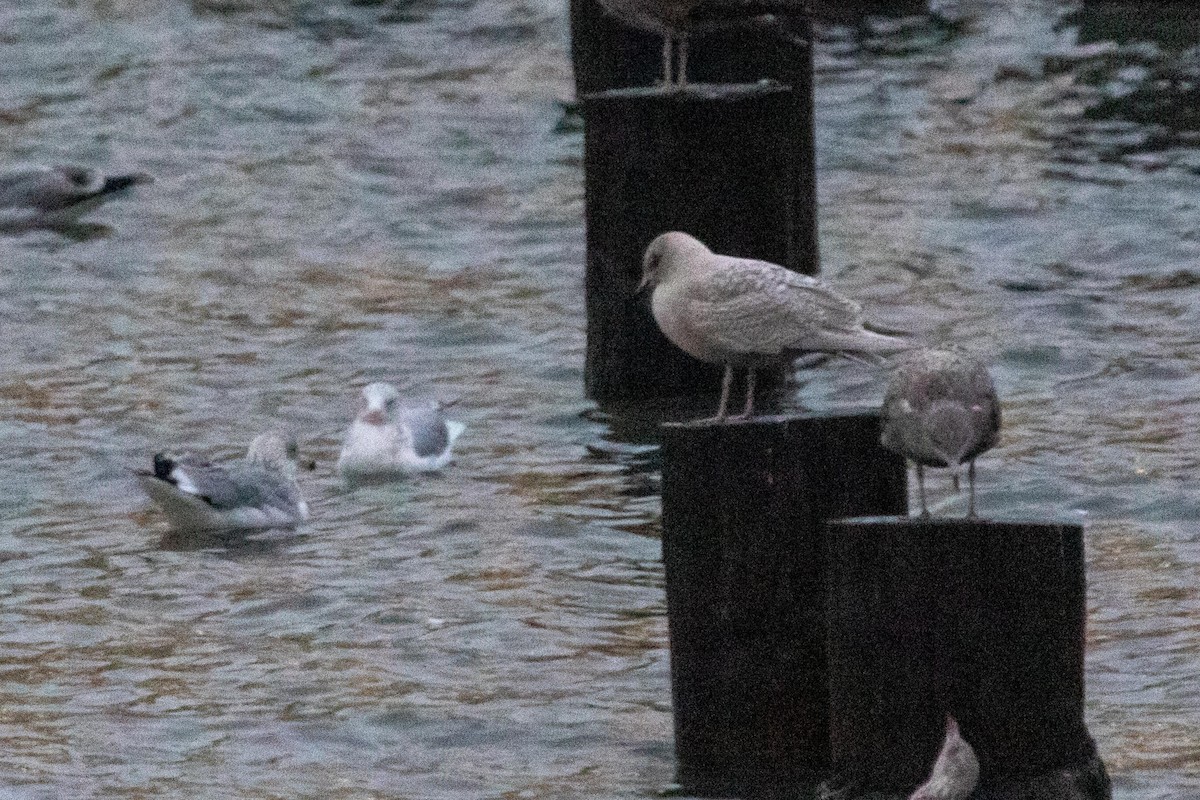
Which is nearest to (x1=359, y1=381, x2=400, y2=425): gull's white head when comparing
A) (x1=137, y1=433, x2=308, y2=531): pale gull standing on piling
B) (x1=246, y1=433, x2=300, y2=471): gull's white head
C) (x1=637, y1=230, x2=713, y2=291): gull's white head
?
(x1=246, y1=433, x2=300, y2=471): gull's white head

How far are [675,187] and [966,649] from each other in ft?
18.7

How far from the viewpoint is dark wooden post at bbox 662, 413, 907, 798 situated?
7.92 m

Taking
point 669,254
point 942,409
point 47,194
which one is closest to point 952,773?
point 942,409

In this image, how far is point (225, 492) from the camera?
1218 centimetres

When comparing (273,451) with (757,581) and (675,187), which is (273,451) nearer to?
(675,187)

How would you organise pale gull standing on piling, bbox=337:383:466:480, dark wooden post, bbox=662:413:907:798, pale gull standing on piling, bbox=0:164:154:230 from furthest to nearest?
pale gull standing on piling, bbox=0:164:154:230, pale gull standing on piling, bbox=337:383:466:480, dark wooden post, bbox=662:413:907:798

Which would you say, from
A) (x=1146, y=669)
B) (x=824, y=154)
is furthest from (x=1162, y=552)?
(x=824, y=154)

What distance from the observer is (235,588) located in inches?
436

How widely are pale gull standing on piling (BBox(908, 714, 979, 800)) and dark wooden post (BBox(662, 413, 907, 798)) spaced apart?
99 centimetres

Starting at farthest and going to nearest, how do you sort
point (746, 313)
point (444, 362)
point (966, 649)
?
point (444, 362), point (746, 313), point (966, 649)

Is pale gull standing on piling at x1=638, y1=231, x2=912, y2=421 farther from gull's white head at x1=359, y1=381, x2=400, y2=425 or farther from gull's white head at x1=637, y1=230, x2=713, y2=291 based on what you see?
gull's white head at x1=359, y1=381, x2=400, y2=425

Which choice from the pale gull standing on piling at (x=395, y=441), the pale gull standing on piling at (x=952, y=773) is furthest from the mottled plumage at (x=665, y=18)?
the pale gull standing on piling at (x=952, y=773)

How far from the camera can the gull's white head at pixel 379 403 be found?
12984mm

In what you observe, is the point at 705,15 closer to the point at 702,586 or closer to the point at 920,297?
the point at 920,297
